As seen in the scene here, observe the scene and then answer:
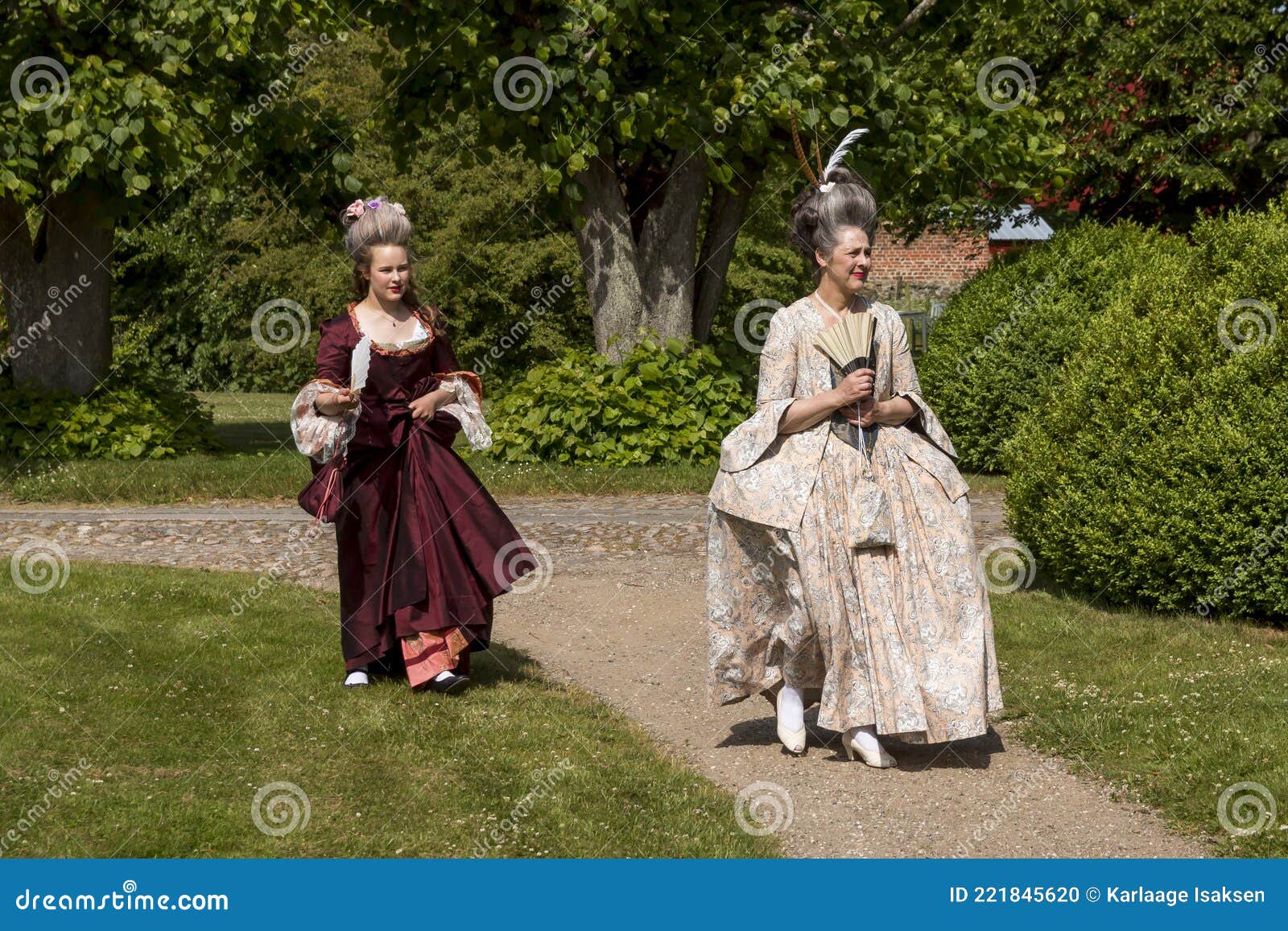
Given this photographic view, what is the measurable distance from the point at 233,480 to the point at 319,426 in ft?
24.2

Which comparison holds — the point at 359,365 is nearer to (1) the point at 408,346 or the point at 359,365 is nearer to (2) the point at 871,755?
(1) the point at 408,346

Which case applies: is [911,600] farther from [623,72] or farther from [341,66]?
[341,66]

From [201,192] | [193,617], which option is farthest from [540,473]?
[201,192]

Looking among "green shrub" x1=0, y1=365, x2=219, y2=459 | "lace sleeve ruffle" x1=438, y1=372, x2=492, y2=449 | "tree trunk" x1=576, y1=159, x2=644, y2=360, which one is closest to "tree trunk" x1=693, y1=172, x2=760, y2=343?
"tree trunk" x1=576, y1=159, x2=644, y2=360

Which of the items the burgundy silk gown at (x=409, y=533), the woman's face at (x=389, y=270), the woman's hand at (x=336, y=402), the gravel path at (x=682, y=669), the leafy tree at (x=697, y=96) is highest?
the leafy tree at (x=697, y=96)

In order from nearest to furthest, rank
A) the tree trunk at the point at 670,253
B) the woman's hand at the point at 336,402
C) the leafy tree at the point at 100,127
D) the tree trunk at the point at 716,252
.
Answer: the woman's hand at the point at 336,402 < the leafy tree at the point at 100,127 < the tree trunk at the point at 670,253 < the tree trunk at the point at 716,252

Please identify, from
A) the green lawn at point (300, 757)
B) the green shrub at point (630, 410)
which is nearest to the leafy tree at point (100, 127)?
the green shrub at point (630, 410)

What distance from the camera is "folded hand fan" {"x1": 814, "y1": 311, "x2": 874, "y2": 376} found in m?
5.41

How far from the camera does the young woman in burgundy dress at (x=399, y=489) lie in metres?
6.45

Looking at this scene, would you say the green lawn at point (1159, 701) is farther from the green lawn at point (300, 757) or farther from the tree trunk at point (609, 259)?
the tree trunk at point (609, 259)

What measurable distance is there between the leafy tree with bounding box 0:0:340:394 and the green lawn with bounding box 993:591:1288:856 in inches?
323

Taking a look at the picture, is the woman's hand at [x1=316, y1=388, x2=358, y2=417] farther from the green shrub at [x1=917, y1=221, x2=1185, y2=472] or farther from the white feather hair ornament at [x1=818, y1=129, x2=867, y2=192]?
the green shrub at [x1=917, y1=221, x2=1185, y2=472]

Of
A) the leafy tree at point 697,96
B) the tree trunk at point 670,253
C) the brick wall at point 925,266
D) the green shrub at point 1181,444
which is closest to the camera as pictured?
the green shrub at point 1181,444

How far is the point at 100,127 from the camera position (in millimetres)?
12266
